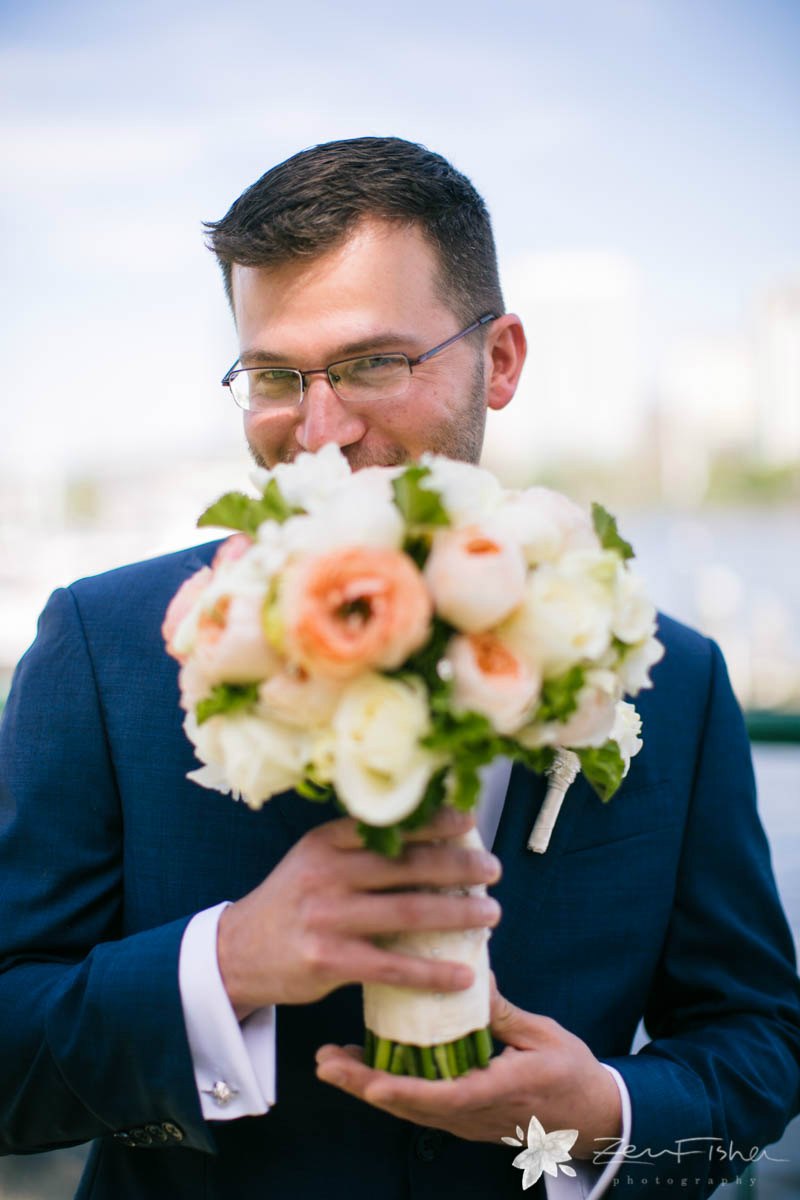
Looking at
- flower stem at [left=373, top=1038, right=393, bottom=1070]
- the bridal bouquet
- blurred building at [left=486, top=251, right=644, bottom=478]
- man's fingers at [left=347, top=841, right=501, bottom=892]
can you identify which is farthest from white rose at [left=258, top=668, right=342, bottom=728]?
blurred building at [left=486, top=251, right=644, bottom=478]

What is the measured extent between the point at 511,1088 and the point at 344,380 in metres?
1.14

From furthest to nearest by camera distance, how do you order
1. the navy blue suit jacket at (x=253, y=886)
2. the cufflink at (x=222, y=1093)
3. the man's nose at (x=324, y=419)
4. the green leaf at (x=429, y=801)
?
the man's nose at (x=324, y=419), the navy blue suit jacket at (x=253, y=886), the cufflink at (x=222, y=1093), the green leaf at (x=429, y=801)

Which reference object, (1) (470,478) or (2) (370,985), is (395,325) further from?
(2) (370,985)

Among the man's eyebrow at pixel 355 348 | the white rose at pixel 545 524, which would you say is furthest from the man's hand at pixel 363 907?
the man's eyebrow at pixel 355 348

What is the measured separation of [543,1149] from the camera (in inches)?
55.0

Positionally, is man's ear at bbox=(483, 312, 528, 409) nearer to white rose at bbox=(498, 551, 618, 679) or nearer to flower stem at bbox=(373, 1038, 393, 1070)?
white rose at bbox=(498, 551, 618, 679)

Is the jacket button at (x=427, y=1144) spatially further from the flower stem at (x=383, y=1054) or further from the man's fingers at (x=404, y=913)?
the man's fingers at (x=404, y=913)

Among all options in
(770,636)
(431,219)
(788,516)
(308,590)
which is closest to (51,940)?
(308,590)

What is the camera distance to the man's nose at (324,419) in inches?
66.7

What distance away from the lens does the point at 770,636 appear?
15.5 ft

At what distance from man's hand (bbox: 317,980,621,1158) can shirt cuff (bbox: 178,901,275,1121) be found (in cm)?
14

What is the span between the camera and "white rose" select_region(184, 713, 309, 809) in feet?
3.23

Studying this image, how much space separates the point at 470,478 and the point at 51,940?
A: 42.1 inches

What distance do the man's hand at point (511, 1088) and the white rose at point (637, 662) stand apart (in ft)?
1.46
